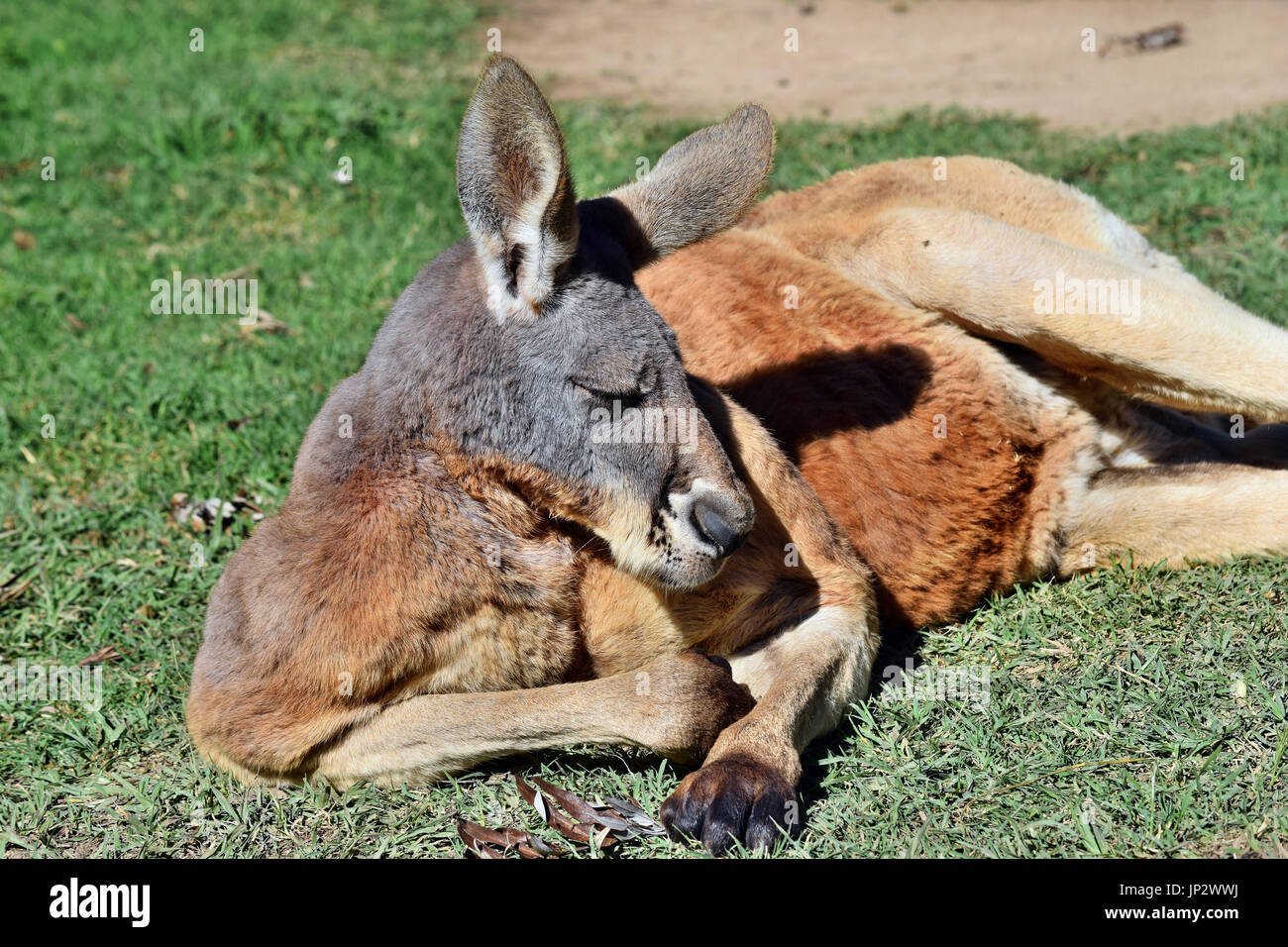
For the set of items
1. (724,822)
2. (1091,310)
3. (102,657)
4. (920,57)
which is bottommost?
(102,657)

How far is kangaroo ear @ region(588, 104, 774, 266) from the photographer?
3.20 m

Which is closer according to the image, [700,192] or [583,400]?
[583,400]

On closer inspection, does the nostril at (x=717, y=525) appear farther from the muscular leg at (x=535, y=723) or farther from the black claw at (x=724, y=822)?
the black claw at (x=724, y=822)

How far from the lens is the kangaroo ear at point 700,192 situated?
320cm

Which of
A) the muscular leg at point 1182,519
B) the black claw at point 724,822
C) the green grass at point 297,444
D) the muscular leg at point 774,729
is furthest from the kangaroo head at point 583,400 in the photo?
the muscular leg at point 1182,519

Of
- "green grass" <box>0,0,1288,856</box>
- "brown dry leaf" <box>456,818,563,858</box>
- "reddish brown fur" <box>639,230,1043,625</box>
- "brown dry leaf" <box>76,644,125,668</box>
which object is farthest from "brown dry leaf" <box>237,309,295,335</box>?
"brown dry leaf" <box>456,818,563,858</box>

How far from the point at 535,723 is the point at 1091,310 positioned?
206cm

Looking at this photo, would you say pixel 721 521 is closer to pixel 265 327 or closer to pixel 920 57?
pixel 265 327

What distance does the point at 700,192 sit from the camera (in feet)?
10.5

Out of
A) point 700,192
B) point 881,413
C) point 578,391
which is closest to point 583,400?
point 578,391

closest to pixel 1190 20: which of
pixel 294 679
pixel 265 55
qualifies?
pixel 265 55

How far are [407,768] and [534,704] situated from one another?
351 mm

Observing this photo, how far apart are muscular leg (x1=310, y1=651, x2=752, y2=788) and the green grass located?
0.46ft
